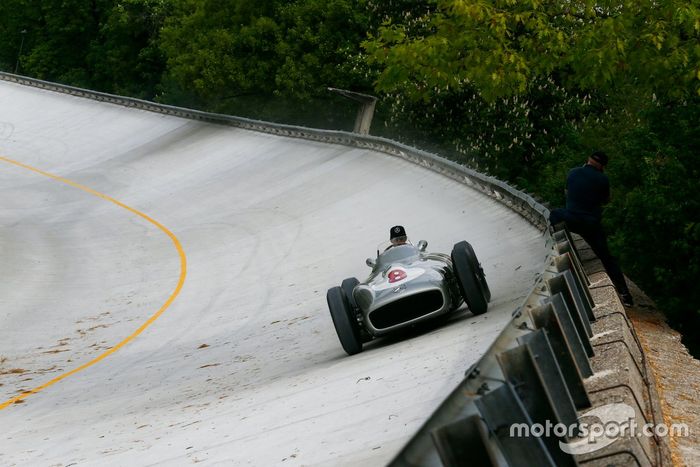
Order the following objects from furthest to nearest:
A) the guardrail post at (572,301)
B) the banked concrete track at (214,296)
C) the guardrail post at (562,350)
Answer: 1. the banked concrete track at (214,296)
2. the guardrail post at (572,301)
3. the guardrail post at (562,350)

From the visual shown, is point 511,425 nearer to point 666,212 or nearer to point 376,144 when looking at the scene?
point 666,212

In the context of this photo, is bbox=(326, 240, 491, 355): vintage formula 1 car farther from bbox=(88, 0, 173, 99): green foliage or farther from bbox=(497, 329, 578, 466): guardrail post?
bbox=(88, 0, 173, 99): green foliage

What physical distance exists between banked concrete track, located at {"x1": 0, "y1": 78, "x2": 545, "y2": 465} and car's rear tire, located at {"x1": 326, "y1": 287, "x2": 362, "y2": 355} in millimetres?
202

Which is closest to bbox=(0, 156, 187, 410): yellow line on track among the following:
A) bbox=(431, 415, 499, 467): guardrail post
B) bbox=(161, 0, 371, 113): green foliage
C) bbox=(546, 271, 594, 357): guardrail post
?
bbox=(546, 271, 594, 357): guardrail post

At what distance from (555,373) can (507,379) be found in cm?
77

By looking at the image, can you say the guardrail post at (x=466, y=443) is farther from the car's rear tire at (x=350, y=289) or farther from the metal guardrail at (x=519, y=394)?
the car's rear tire at (x=350, y=289)

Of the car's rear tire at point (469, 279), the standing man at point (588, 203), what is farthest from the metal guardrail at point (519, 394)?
the standing man at point (588, 203)

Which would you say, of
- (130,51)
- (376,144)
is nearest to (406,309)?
(376,144)

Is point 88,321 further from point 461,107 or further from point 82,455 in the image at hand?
point 461,107

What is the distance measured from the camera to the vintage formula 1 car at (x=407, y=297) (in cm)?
1303

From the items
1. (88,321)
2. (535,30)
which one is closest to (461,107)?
(535,30)

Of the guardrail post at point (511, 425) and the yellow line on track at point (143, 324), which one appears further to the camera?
the yellow line on track at point (143, 324)

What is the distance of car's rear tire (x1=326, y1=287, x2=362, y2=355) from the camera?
13.2 meters

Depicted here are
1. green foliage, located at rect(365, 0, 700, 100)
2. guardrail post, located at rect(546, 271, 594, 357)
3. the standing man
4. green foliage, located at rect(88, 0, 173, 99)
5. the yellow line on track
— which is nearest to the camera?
guardrail post, located at rect(546, 271, 594, 357)
